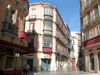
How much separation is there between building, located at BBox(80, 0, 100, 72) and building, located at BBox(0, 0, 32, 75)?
11.7 meters

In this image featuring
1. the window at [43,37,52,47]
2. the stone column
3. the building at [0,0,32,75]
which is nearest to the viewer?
the building at [0,0,32,75]

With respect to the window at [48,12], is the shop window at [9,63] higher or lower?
lower

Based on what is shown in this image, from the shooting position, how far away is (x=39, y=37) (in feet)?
86.1

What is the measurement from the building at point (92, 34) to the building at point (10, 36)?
11659 millimetres

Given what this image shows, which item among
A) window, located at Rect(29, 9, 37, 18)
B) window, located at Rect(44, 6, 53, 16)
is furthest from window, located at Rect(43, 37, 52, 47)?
window, located at Rect(29, 9, 37, 18)

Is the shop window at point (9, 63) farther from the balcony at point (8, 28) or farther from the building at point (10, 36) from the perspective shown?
the balcony at point (8, 28)

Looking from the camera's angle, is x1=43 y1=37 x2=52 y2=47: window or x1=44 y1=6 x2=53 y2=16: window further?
x1=44 y1=6 x2=53 y2=16: window

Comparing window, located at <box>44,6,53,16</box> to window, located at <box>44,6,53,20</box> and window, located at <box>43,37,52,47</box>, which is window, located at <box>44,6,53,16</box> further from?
window, located at <box>43,37,52,47</box>

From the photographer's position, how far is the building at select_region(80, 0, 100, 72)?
1875 centimetres

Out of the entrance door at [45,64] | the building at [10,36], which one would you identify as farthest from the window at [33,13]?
the building at [10,36]

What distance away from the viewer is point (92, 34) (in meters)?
20.3

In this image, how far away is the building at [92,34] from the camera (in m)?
18.8

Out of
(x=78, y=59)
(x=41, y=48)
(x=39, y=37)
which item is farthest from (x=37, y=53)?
(x=78, y=59)

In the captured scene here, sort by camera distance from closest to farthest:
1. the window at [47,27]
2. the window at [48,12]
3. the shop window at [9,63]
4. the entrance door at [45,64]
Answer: the shop window at [9,63]
the entrance door at [45,64]
the window at [47,27]
the window at [48,12]
